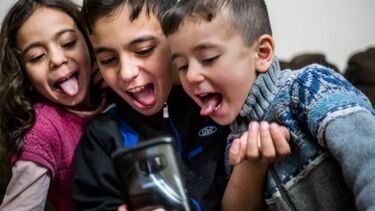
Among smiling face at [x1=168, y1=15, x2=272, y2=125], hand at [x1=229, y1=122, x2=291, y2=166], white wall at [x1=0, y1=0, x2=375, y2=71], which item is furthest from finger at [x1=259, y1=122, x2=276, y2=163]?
white wall at [x1=0, y1=0, x2=375, y2=71]

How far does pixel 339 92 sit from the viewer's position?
22.6 inches

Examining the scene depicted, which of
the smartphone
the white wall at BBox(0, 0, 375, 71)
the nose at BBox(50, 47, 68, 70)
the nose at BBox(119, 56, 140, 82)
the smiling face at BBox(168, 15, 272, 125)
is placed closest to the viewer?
the smartphone

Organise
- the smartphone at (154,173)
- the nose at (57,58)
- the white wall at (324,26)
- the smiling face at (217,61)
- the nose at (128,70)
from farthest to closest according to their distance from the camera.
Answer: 1. the white wall at (324,26)
2. the nose at (57,58)
3. the nose at (128,70)
4. the smiling face at (217,61)
5. the smartphone at (154,173)

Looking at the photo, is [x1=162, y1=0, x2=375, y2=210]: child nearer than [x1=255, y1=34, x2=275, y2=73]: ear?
Yes

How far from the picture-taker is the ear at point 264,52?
0.67 meters

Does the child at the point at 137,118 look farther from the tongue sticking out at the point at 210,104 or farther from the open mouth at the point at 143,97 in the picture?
the tongue sticking out at the point at 210,104

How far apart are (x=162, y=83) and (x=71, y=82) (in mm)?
232

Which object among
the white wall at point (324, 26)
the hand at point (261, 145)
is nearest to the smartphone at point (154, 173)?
the hand at point (261, 145)

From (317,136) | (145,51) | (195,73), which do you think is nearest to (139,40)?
(145,51)

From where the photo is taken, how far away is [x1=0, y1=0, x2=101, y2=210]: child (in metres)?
0.82

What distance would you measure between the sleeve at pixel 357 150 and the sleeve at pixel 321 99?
13 millimetres

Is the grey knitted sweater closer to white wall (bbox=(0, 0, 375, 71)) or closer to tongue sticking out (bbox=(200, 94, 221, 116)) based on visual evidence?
tongue sticking out (bbox=(200, 94, 221, 116))

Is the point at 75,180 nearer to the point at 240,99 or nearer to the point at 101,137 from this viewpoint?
the point at 101,137

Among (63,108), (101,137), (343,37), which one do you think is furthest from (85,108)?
(343,37)
